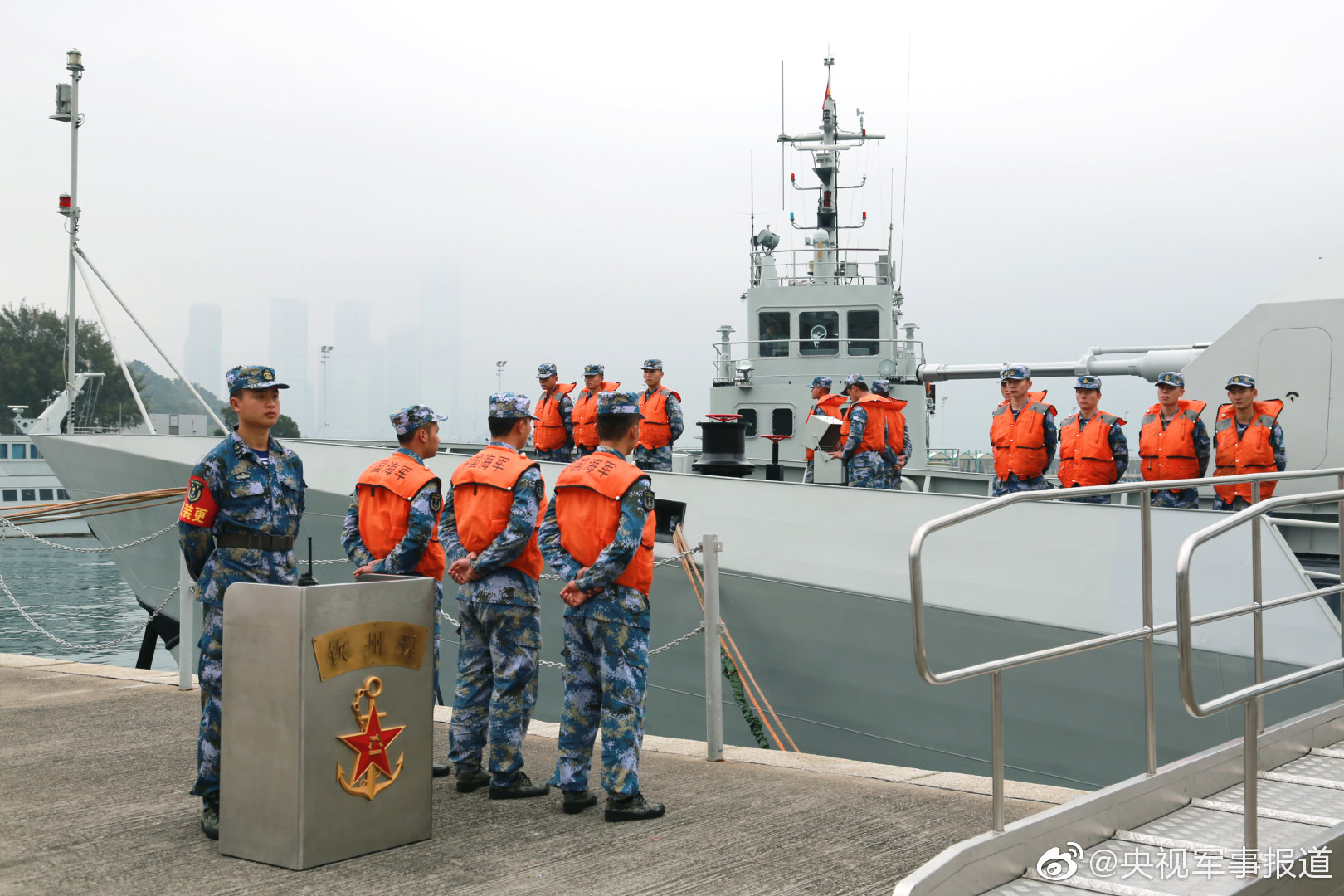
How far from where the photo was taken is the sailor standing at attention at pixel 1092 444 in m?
7.43

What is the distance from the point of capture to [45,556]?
49.7 m

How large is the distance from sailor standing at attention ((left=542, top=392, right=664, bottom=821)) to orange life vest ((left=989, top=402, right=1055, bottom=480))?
4.44 metres

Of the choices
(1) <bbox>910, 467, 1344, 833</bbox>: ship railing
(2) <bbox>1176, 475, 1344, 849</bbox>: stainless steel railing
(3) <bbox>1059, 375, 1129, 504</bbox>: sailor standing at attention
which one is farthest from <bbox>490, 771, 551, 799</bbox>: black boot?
(3) <bbox>1059, 375, 1129, 504</bbox>: sailor standing at attention

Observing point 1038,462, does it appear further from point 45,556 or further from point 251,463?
point 45,556

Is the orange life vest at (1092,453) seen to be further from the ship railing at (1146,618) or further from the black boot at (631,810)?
the black boot at (631,810)

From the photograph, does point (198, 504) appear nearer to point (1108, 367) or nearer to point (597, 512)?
point (597, 512)

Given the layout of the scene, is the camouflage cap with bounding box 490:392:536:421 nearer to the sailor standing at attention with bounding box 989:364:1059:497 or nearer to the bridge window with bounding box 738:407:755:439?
the sailor standing at attention with bounding box 989:364:1059:497

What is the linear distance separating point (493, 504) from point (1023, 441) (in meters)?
4.72

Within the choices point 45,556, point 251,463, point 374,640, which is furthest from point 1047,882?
point 45,556

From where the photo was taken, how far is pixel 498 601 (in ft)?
14.1

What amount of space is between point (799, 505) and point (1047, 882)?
4.82m

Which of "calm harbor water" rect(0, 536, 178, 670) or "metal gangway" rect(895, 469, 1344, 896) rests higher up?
"metal gangway" rect(895, 469, 1344, 896)

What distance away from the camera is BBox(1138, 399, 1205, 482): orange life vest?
735 cm

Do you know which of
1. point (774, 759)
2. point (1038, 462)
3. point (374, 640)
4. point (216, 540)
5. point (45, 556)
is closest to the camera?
point (374, 640)
